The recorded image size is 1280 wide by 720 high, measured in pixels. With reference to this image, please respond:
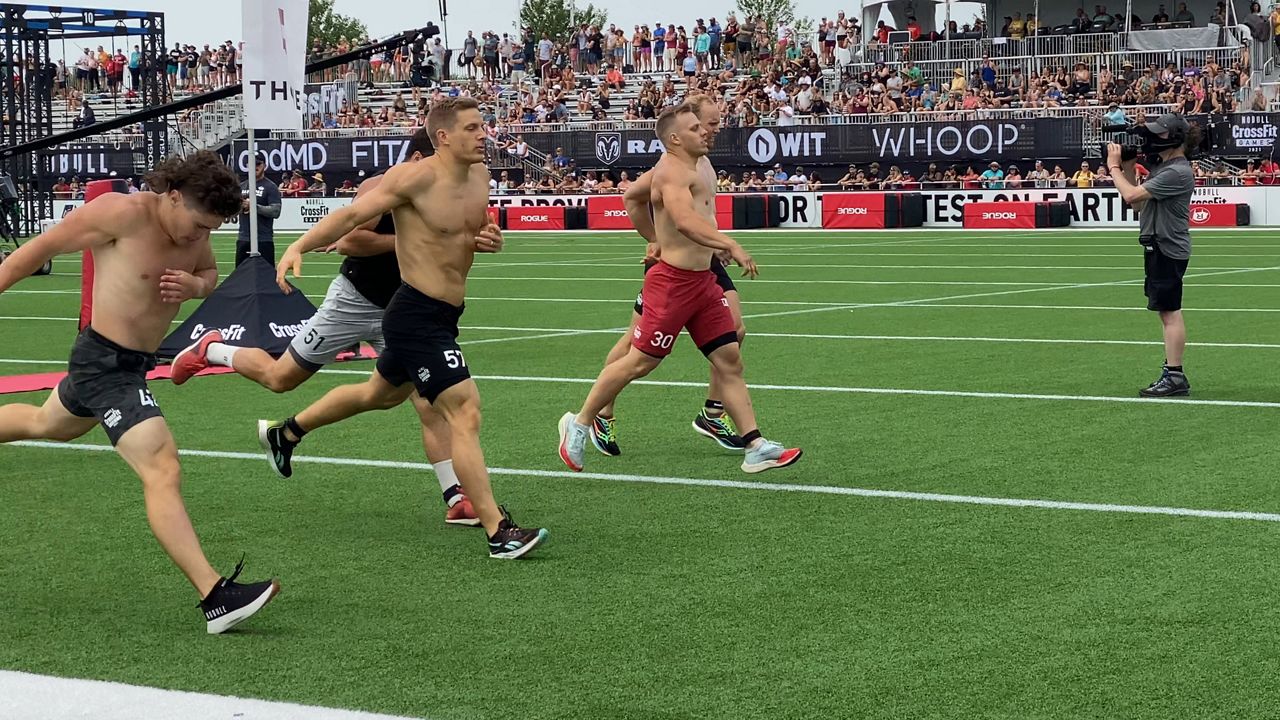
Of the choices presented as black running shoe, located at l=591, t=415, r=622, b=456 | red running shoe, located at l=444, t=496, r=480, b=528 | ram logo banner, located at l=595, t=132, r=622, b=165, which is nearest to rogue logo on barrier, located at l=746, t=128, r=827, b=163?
Result: ram logo banner, located at l=595, t=132, r=622, b=165

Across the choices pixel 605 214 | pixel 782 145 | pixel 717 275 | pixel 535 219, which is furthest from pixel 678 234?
pixel 782 145

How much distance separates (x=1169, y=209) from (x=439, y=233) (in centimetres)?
650

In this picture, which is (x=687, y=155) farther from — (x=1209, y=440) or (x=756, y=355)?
(x=756, y=355)

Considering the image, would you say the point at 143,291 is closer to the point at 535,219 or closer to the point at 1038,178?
the point at 1038,178

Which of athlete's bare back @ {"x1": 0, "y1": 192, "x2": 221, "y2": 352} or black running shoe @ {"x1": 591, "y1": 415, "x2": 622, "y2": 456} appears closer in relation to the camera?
athlete's bare back @ {"x1": 0, "y1": 192, "x2": 221, "y2": 352}

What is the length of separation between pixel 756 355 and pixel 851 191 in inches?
1092

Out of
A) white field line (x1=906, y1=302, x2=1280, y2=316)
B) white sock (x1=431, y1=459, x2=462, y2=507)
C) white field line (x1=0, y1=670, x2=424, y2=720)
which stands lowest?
white field line (x1=906, y1=302, x2=1280, y2=316)

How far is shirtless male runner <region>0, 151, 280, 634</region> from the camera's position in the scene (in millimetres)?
5930

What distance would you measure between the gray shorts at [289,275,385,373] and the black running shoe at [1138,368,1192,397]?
18.0ft

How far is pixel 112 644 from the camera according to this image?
223 inches

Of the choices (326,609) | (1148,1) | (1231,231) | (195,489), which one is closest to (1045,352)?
(195,489)

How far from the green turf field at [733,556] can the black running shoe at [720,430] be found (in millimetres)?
248

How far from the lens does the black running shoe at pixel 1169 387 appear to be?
1130 centimetres

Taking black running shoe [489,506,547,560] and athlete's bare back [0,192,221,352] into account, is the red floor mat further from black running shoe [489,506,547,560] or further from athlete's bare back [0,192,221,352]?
athlete's bare back [0,192,221,352]
